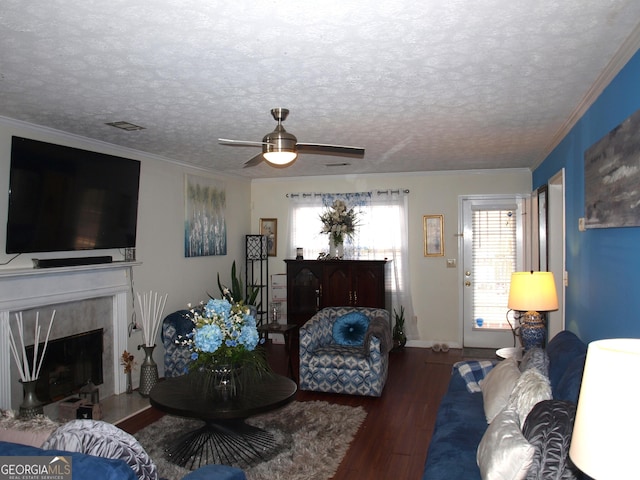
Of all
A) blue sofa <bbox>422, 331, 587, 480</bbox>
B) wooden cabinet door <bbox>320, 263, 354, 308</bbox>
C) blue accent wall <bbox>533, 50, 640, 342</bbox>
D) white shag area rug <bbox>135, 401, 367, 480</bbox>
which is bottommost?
white shag area rug <bbox>135, 401, 367, 480</bbox>

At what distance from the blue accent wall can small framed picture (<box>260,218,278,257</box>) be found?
4.22 metres

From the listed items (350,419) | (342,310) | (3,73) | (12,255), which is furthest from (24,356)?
(342,310)

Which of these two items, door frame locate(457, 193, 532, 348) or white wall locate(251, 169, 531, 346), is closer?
door frame locate(457, 193, 532, 348)

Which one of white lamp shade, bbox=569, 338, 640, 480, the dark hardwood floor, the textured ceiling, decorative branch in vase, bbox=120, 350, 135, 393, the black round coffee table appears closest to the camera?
white lamp shade, bbox=569, 338, 640, 480

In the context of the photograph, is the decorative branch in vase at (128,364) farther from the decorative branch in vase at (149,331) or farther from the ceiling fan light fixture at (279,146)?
the ceiling fan light fixture at (279,146)

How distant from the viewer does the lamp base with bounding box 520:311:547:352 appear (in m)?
3.84

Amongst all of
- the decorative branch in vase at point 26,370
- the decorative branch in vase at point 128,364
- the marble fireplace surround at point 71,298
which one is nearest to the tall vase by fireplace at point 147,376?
the decorative branch in vase at point 128,364

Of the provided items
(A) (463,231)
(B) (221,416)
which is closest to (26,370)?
(B) (221,416)

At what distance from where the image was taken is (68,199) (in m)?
4.09

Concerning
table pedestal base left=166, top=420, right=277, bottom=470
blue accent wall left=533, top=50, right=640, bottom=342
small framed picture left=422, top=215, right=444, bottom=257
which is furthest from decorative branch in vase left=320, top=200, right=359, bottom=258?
table pedestal base left=166, top=420, right=277, bottom=470

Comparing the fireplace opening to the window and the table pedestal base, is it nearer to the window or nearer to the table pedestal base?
the table pedestal base

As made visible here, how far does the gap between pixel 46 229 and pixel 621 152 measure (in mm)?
3989

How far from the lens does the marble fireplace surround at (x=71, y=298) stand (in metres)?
3.77

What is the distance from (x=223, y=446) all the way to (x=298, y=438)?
1.84 ft
